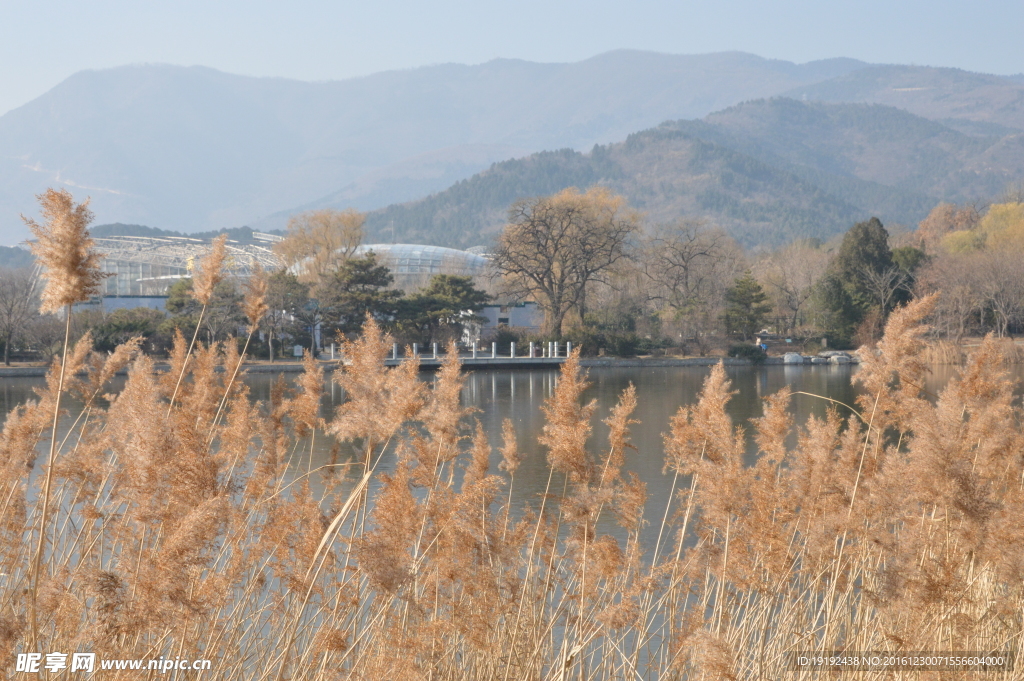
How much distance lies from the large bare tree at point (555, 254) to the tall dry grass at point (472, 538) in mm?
34743

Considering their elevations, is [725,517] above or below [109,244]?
below

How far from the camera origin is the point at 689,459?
4102 mm

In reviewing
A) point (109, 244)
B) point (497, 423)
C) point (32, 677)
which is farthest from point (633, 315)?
point (32, 677)

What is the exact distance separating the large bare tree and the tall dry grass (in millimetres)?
34743

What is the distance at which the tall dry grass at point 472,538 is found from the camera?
2387 mm

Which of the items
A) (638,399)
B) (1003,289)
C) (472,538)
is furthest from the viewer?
(1003,289)

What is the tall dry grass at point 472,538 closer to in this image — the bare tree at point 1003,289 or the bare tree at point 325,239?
the bare tree at point 1003,289

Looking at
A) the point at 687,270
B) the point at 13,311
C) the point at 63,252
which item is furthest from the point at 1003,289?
the point at 63,252

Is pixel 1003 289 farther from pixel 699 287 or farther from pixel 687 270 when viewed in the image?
pixel 687 270

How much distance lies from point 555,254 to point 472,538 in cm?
3754

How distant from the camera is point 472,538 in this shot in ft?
10.7

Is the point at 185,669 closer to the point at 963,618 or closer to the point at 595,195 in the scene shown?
the point at 963,618

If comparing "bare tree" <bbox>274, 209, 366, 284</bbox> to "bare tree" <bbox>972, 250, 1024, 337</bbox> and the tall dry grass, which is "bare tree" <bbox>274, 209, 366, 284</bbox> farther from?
the tall dry grass

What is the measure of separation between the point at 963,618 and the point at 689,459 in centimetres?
148
